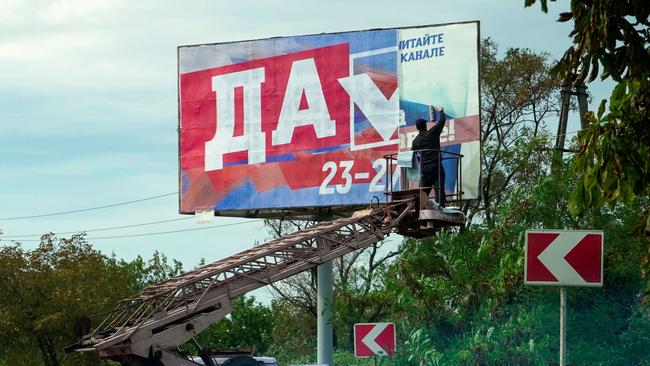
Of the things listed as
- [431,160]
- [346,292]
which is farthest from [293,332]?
[431,160]

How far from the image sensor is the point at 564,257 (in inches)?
591

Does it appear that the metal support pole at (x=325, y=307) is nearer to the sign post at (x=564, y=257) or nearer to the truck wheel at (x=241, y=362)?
the truck wheel at (x=241, y=362)

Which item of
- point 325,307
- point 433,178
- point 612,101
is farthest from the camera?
point 325,307

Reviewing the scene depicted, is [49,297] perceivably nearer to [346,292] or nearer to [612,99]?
[346,292]

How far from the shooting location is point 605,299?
30.3 metres

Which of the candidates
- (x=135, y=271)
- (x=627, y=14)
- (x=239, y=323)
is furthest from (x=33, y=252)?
(x=627, y=14)

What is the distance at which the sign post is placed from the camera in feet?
49.1

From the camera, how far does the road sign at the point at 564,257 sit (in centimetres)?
1495

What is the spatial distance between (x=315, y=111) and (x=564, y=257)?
19055mm

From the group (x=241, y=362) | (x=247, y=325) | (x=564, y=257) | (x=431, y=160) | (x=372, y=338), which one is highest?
(x=431, y=160)

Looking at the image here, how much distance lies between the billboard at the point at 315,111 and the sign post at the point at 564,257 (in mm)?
16402

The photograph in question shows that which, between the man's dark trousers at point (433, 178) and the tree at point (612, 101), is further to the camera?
the man's dark trousers at point (433, 178)

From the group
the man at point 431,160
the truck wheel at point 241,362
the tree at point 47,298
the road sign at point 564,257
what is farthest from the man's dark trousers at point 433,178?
the tree at point 47,298

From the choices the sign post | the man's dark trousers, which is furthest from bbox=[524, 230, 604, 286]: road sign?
the man's dark trousers
